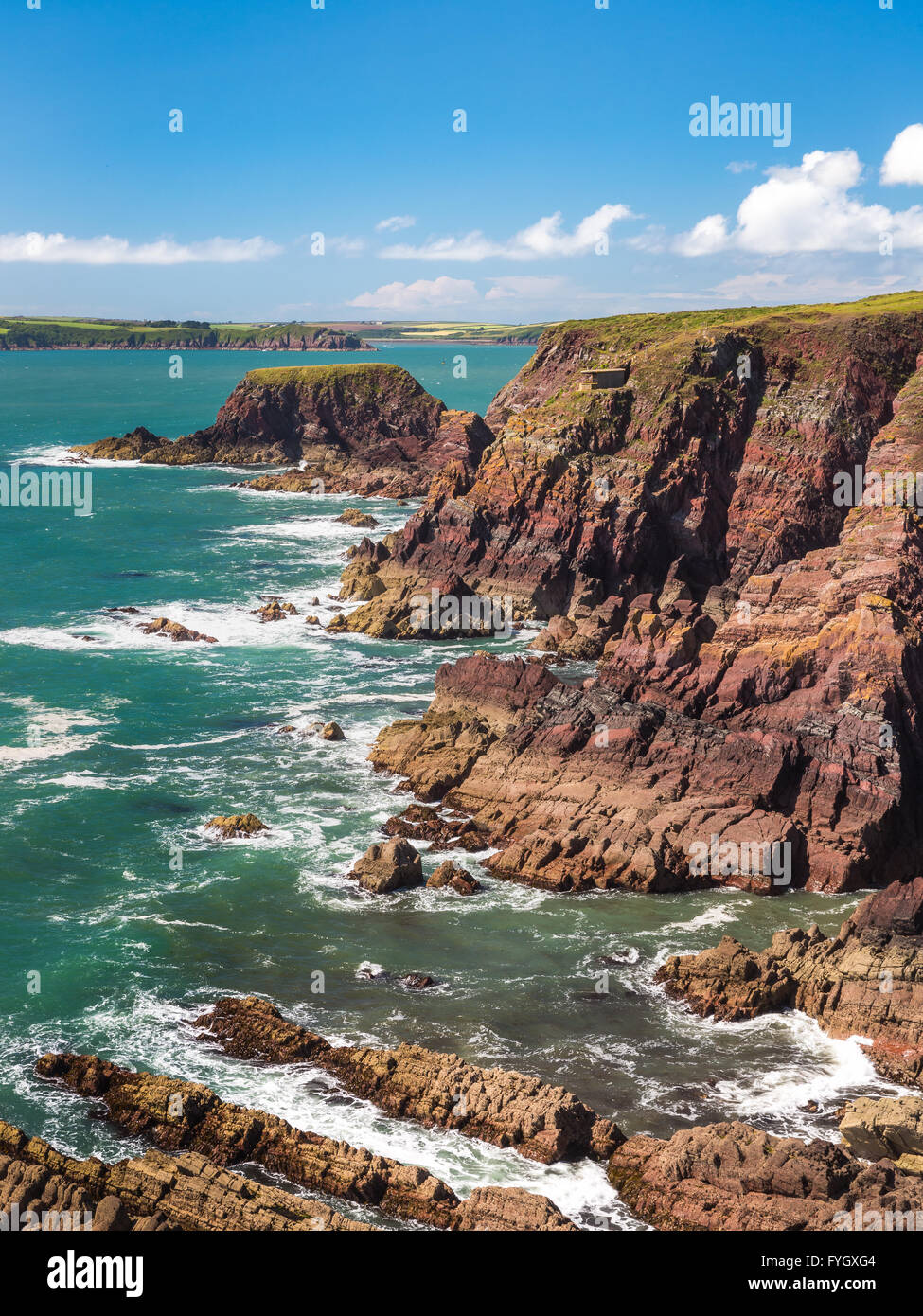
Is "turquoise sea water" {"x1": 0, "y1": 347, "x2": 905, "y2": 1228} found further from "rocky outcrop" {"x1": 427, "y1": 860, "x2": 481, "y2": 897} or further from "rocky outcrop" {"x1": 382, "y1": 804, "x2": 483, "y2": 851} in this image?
"rocky outcrop" {"x1": 382, "y1": 804, "x2": 483, "y2": 851}

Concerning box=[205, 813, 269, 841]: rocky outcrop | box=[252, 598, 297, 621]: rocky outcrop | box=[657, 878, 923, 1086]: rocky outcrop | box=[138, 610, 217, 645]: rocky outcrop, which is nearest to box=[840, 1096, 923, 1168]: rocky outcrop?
box=[657, 878, 923, 1086]: rocky outcrop

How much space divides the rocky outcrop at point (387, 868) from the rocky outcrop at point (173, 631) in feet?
152

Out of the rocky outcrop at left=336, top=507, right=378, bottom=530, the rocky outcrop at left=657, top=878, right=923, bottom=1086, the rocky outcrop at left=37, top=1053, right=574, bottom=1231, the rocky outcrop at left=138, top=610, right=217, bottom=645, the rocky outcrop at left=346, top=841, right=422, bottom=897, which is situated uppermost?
the rocky outcrop at left=336, top=507, right=378, bottom=530

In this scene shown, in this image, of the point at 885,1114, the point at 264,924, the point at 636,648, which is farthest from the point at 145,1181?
the point at 636,648

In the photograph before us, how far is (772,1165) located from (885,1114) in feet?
20.3

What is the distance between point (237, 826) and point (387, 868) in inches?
417

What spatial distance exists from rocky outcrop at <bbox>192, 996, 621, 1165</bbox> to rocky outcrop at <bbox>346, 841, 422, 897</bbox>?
39.6ft

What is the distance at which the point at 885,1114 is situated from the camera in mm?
39656

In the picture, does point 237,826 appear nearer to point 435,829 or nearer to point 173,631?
point 435,829

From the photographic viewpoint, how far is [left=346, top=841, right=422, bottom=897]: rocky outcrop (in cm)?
5794

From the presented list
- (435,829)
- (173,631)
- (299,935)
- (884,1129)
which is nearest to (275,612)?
(173,631)

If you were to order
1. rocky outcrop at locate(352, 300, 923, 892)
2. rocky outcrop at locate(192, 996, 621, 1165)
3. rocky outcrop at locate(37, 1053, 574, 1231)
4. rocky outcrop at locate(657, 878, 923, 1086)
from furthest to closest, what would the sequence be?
rocky outcrop at locate(352, 300, 923, 892) < rocky outcrop at locate(657, 878, 923, 1086) < rocky outcrop at locate(192, 996, 621, 1165) < rocky outcrop at locate(37, 1053, 574, 1231)

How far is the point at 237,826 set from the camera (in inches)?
2520

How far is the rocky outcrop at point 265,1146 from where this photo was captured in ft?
117
